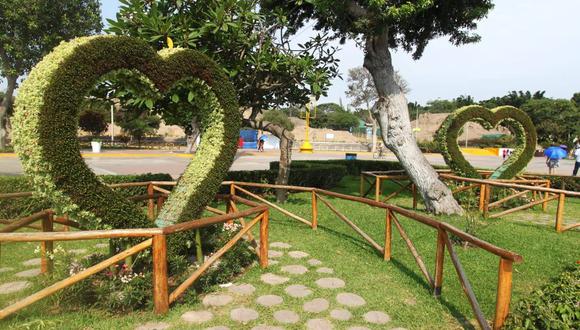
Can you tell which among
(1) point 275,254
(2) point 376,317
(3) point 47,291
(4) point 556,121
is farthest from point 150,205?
(4) point 556,121

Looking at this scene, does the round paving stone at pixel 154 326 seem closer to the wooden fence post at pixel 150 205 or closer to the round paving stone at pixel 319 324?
the round paving stone at pixel 319 324

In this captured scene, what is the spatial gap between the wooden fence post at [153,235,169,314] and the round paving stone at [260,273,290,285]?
4.89ft

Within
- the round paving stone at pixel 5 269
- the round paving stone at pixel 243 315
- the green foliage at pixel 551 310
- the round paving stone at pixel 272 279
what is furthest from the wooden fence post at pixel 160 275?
the green foliage at pixel 551 310

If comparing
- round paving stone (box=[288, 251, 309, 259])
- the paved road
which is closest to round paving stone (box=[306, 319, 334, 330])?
round paving stone (box=[288, 251, 309, 259])

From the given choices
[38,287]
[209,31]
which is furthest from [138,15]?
[38,287]

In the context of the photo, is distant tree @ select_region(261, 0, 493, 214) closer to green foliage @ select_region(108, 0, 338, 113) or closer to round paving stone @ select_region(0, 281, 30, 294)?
green foliage @ select_region(108, 0, 338, 113)

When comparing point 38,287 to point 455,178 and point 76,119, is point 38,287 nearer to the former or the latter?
point 76,119

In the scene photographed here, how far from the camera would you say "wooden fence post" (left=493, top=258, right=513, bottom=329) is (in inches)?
135

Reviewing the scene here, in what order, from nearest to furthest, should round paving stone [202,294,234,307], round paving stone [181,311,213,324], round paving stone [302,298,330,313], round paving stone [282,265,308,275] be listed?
round paving stone [181,311,213,324] → round paving stone [302,298,330,313] → round paving stone [202,294,234,307] → round paving stone [282,265,308,275]

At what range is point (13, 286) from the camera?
16.2 ft

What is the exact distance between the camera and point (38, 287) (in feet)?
15.4

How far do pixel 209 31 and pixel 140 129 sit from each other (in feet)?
126

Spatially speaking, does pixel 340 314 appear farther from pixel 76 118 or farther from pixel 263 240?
pixel 76 118

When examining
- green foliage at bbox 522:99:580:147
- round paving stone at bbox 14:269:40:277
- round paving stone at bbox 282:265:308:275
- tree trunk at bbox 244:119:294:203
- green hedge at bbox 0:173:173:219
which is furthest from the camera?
green foliage at bbox 522:99:580:147
